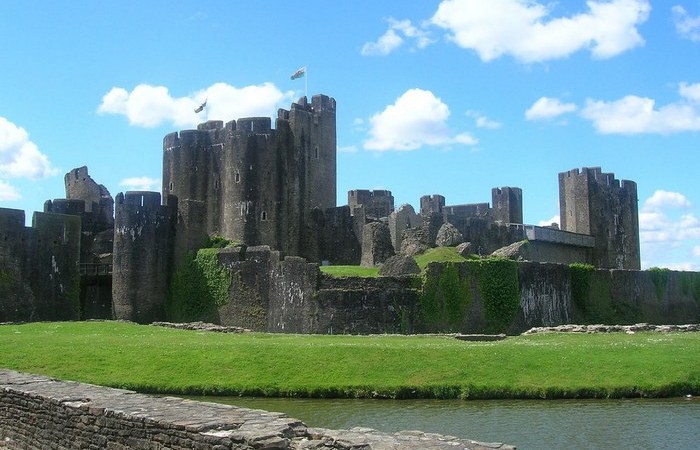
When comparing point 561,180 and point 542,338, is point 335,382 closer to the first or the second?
point 542,338

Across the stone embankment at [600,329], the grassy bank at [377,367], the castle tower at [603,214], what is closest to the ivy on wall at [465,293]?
the stone embankment at [600,329]

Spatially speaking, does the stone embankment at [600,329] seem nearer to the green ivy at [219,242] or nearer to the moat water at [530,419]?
the moat water at [530,419]

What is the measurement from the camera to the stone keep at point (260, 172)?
52.1 meters

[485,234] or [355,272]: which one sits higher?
[485,234]

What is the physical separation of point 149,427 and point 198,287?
34552 millimetres

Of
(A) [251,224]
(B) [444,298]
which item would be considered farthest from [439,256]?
(A) [251,224]

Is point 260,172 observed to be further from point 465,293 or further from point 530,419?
point 530,419

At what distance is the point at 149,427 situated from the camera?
11.7 meters

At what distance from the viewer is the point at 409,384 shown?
912 inches

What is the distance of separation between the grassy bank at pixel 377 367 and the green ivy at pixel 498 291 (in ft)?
28.1

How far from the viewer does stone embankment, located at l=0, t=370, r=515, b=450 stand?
416 inches

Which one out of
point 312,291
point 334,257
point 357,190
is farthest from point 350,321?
point 357,190

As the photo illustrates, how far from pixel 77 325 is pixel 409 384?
20.1 metres

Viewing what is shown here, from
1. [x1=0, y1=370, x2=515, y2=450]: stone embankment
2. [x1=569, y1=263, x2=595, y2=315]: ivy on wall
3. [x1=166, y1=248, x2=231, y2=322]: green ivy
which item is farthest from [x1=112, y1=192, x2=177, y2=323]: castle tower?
[x1=0, y1=370, x2=515, y2=450]: stone embankment
